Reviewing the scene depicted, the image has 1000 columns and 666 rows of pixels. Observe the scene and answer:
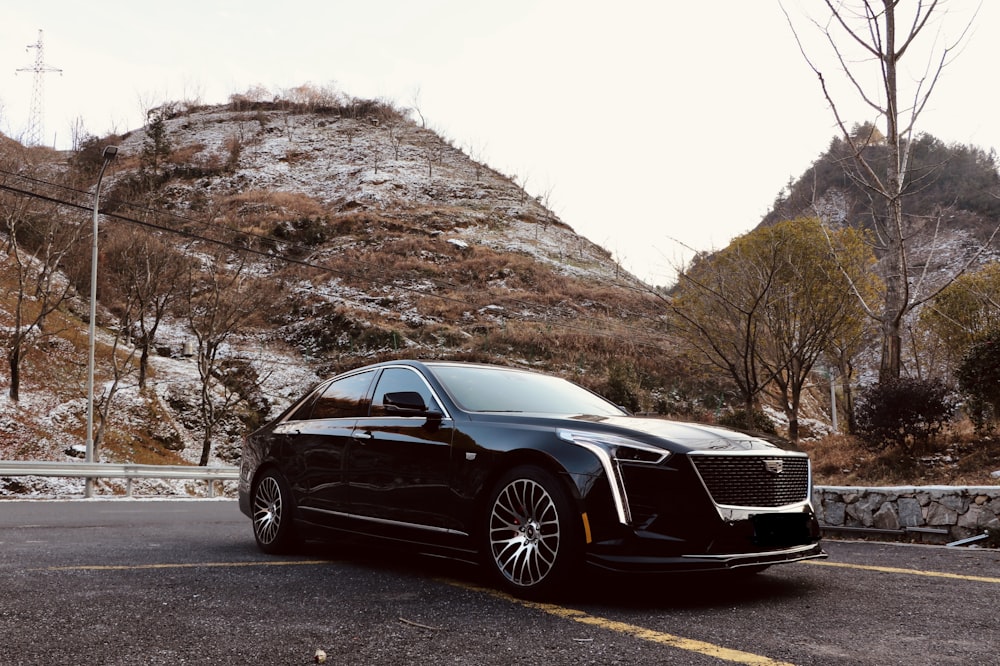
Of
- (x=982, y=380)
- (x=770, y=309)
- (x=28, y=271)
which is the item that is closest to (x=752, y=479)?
(x=982, y=380)

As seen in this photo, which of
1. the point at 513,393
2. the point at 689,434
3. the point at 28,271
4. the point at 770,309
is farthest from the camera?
the point at 28,271

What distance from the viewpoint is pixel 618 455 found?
4.61m

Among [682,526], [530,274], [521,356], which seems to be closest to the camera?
[682,526]

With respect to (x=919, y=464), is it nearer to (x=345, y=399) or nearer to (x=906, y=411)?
(x=906, y=411)

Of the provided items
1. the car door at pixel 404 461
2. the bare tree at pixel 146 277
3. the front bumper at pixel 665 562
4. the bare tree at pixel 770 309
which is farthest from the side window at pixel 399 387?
the bare tree at pixel 146 277

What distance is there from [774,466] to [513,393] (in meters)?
1.91

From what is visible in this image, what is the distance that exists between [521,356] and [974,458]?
3686 cm

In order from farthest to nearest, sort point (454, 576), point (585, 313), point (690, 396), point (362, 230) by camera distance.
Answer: point (362, 230)
point (585, 313)
point (690, 396)
point (454, 576)

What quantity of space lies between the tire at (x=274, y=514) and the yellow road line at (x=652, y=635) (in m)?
2.48

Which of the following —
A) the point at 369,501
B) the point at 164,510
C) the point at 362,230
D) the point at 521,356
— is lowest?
the point at 164,510

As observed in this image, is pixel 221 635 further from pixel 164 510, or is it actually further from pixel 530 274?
pixel 530 274

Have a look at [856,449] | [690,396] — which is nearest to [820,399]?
[690,396]

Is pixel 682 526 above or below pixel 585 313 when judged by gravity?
below

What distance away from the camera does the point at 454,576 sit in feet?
18.7
